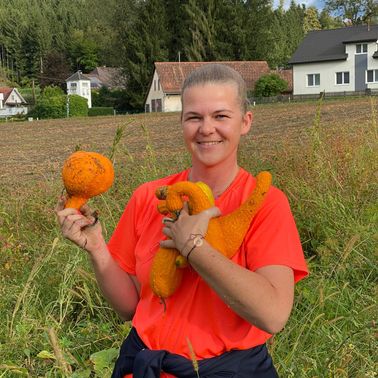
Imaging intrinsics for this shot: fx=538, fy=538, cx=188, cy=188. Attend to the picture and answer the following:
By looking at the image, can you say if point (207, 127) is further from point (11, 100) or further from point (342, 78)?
point (11, 100)

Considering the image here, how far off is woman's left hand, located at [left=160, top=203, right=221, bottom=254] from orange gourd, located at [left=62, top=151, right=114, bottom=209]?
0.30m

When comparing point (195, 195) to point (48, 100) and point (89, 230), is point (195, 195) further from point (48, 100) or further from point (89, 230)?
point (48, 100)

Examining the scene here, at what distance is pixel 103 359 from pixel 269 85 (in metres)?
50.1

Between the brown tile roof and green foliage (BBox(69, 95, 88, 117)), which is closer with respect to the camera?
the brown tile roof

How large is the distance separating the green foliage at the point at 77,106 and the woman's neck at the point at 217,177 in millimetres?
58005

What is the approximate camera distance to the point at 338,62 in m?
52.8

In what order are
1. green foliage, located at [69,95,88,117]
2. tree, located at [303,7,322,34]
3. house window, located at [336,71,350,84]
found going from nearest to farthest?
1. house window, located at [336,71,350,84]
2. green foliage, located at [69,95,88,117]
3. tree, located at [303,7,322,34]

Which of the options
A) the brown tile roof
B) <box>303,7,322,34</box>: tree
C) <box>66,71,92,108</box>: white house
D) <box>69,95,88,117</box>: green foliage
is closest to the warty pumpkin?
the brown tile roof

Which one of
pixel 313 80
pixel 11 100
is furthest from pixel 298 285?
pixel 11 100

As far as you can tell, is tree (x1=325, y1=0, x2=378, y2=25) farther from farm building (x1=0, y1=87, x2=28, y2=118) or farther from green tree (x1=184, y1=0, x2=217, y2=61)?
farm building (x1=0, y1=87, x2=28, y2=118)

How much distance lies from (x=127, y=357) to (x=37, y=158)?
16490 mm

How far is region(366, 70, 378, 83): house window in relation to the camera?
50.6 meters

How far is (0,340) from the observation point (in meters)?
3.01

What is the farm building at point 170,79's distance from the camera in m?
51.4
